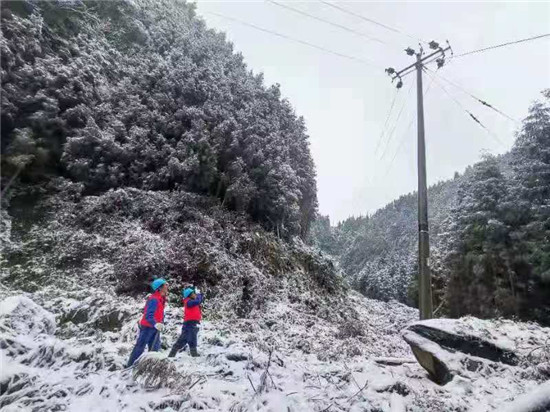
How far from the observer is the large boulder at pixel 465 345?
6328 millimetres

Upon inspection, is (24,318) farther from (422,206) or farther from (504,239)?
(504,239)

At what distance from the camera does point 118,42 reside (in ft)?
63.8

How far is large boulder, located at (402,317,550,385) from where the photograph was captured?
6.33m

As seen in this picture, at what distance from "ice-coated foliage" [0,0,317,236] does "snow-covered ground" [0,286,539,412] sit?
21.8 ft

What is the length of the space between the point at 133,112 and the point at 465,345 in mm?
14881

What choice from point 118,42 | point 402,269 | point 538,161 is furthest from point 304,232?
point 402,269

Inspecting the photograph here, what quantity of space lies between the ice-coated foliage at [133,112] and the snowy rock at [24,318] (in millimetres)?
5978

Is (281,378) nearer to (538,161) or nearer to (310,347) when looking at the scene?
(310,347)

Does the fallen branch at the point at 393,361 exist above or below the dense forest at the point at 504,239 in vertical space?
below

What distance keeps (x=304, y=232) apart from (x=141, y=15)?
16.2m

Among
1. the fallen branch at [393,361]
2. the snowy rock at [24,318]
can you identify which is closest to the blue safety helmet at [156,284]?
the snowy rock at [24,318]

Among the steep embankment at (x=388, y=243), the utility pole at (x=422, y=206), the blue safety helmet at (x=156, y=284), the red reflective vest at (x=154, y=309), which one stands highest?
the steep embankment at (x=388, y=243)

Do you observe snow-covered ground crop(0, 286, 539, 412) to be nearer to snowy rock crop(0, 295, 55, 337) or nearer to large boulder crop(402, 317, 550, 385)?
snowy rock crop(0, 295, 55, 337)

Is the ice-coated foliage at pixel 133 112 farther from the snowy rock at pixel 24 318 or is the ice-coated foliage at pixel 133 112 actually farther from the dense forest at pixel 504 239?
the dense forest at pixel 504 239
